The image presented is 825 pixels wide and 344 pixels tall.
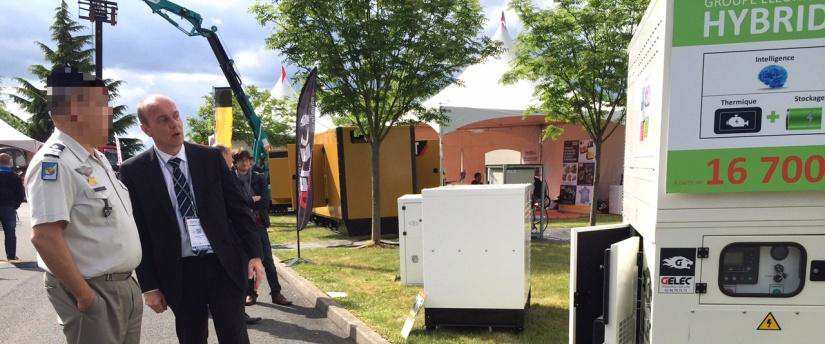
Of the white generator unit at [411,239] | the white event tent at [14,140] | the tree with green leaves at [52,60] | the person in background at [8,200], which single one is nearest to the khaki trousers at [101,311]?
the white generator unit at [411,239]

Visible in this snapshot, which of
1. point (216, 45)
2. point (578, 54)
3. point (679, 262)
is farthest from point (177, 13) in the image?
point (679, 262)

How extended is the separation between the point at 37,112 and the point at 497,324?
46747 millimetres

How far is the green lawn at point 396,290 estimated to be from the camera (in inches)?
183

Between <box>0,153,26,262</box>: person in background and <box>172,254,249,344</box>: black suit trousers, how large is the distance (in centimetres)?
868

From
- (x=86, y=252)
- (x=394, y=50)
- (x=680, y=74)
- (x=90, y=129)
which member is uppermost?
(x=394, y=50)

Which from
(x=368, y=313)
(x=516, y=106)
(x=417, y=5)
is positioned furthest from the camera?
(x=516, y=106)

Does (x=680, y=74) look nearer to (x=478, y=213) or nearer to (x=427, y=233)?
(x=478, y=213)

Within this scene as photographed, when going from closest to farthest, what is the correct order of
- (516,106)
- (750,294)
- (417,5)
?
(750,294) → (417,5) → (516,106)

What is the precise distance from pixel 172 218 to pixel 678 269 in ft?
8.73

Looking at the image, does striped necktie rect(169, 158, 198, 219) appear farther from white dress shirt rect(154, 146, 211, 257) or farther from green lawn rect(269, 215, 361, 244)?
green lawn rect(269, 215, 361, 244)

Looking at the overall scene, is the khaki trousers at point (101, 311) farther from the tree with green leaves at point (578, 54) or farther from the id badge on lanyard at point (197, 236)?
the tree with green leaves at point (578, 54)

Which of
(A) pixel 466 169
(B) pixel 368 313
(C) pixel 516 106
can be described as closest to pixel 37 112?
(A) pixel 466 169

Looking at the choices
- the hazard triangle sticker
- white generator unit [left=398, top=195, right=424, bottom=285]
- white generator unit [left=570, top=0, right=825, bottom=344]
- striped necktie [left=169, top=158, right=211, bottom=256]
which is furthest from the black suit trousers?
white generator unit [left=398, top=195, right=424, bottom=285]

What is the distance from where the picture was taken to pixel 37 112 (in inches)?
1548
